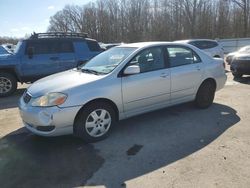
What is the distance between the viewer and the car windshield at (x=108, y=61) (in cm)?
548

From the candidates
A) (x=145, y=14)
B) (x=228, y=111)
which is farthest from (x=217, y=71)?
(x=145, y=14)

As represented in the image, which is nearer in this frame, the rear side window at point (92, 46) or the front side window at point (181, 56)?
the front side window at point (181, 56)

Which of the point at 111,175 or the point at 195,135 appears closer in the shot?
the point at 111,175

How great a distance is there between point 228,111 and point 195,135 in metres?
1.81

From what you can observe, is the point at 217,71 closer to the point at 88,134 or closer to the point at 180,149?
the point at 180,149

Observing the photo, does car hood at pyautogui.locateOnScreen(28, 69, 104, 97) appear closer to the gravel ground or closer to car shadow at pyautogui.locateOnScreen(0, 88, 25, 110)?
the gravel ground

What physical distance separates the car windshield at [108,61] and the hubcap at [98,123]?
755 mm

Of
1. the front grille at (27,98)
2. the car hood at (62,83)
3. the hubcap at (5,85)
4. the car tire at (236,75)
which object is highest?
the car hood at (62,83)

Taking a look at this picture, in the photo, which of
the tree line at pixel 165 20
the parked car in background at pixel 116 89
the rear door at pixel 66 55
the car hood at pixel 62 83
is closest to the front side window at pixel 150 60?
the parked car in background at pixel 116 89

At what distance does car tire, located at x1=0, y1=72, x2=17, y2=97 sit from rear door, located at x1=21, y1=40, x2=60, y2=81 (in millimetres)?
400

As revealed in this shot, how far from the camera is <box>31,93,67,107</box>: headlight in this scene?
4.66 metres

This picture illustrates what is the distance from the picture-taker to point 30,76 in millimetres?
9891

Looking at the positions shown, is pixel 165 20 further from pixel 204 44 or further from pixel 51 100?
pixel 51 100

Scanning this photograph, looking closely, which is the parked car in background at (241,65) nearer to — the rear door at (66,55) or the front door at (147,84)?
the rear door at (66,55)
